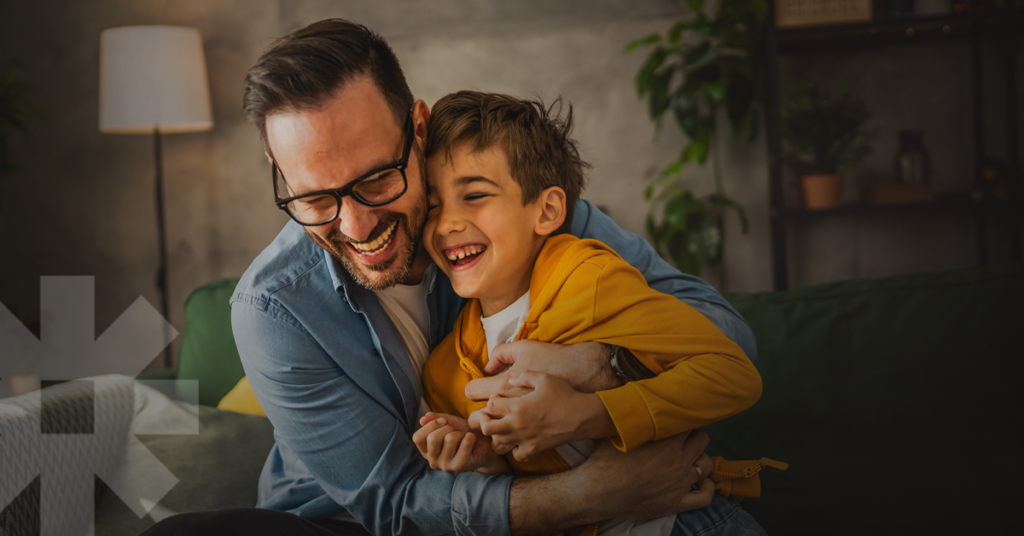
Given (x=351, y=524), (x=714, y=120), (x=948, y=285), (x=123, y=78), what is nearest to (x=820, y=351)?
(x=948, y=285)

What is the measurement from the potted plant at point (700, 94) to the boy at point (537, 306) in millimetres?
1674

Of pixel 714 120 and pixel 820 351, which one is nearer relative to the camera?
pixel 820 351

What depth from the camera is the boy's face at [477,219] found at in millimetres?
1139

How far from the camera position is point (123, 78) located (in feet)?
9.00

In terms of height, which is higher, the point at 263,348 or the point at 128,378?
the point at 263,348

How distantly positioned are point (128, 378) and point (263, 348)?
Result: 90 centimetres

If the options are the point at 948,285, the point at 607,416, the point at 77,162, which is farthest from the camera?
the point at 77,162

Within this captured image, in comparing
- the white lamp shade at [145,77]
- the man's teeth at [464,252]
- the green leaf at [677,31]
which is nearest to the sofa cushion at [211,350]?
the white lamp shade at [145,77]

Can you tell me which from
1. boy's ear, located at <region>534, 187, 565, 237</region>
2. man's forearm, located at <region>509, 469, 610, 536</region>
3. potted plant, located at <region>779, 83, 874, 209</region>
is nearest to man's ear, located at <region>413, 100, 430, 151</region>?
boy's ear, located at <region>534, 187, 565, 237</region>

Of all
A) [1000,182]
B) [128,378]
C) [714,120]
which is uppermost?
[714,120]

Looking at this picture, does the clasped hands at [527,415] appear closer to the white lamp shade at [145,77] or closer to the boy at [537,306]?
the boy at [537,306]

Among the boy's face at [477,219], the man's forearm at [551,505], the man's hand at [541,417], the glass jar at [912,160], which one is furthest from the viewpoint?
the glass jar at [912,160]

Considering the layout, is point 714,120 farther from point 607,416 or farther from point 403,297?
point 607,416

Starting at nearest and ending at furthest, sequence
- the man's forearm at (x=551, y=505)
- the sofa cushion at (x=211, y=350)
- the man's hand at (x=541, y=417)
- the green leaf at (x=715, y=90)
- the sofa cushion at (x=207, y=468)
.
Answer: the man's hand at (x=541, y=417)
the man's forearm at (x=551, y=505)
the sofa cushion at (x=207, y=468)
the sofa cushion at (x=211, y=350)
the green leaf at (x=715, y=90)
